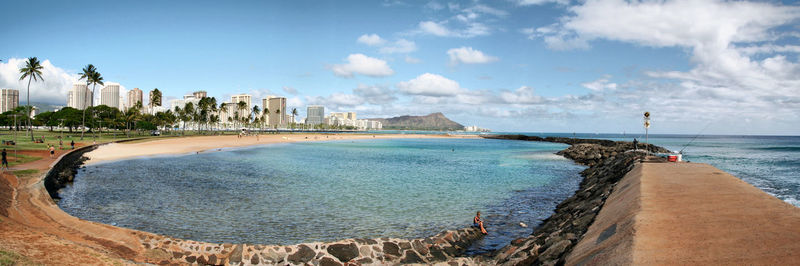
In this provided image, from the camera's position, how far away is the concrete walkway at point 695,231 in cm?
645

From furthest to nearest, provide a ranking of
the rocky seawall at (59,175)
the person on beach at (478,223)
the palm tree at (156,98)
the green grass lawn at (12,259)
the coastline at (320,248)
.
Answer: the palm tree at (156,98) < the rocky seawall at (59,175) < the person on beach at (478,223) < the coastline at (320,248) < the green grass lawn at (12,259)

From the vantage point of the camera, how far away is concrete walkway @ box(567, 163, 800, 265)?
6446mm

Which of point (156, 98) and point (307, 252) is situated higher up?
point (156, 98)

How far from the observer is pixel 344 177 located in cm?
2970

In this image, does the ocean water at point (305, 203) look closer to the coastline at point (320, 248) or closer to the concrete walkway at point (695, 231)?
the coastline at point (320, 248)

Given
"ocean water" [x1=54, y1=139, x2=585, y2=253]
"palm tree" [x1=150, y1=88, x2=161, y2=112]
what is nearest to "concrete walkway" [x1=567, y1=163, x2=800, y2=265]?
"ocean water" [x1=54, y1=139, x2=585, y2=253]

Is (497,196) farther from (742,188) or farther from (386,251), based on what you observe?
(386,251)

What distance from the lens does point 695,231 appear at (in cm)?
799

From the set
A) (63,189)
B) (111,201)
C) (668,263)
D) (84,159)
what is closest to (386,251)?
(668,263)

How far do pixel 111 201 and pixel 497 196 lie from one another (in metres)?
20.2

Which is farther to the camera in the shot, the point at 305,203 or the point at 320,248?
the point at 305,203

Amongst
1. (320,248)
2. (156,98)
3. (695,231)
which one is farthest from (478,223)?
(156,98)

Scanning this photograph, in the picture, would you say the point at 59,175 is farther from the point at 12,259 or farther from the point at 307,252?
the point at 307,252

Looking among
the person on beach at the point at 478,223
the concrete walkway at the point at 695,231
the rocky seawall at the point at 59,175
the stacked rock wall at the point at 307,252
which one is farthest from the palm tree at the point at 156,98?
the concrete walkway at the point at 695,231
